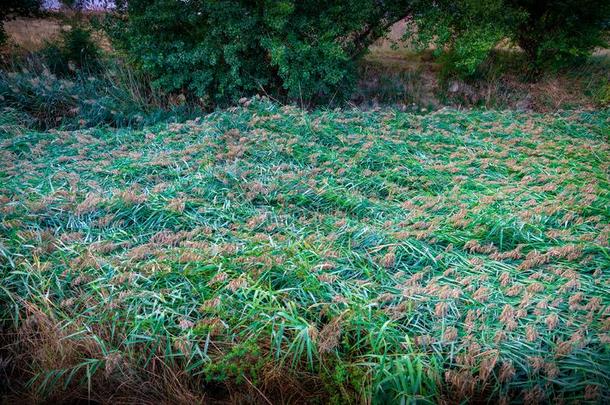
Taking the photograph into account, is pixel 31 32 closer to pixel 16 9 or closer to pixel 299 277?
pixel 16 9

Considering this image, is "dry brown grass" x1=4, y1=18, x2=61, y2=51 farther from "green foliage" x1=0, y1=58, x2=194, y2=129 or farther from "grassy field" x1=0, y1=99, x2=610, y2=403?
"grassy field" x1=0, y1=99, x2=610, y2=403

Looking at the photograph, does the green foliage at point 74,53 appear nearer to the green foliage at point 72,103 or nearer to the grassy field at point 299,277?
the green foliage at point 72,103

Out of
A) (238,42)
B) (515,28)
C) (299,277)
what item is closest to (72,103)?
(238,42)

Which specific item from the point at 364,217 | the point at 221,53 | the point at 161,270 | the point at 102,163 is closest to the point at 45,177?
the point at 102,163

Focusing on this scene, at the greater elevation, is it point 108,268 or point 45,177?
point 45,177

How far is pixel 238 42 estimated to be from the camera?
5.95m

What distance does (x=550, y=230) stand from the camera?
3037 millimetres

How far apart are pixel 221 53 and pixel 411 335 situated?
5.13m

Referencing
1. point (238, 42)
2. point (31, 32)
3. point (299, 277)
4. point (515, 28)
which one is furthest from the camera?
point (31, 32)

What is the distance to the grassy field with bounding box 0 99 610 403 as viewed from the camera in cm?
200

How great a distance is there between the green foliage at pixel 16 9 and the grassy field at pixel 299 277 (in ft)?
15.2

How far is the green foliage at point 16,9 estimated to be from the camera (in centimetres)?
723

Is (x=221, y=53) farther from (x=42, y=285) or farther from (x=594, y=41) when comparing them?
(x=594, y=41)

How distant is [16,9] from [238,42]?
4.60 m
